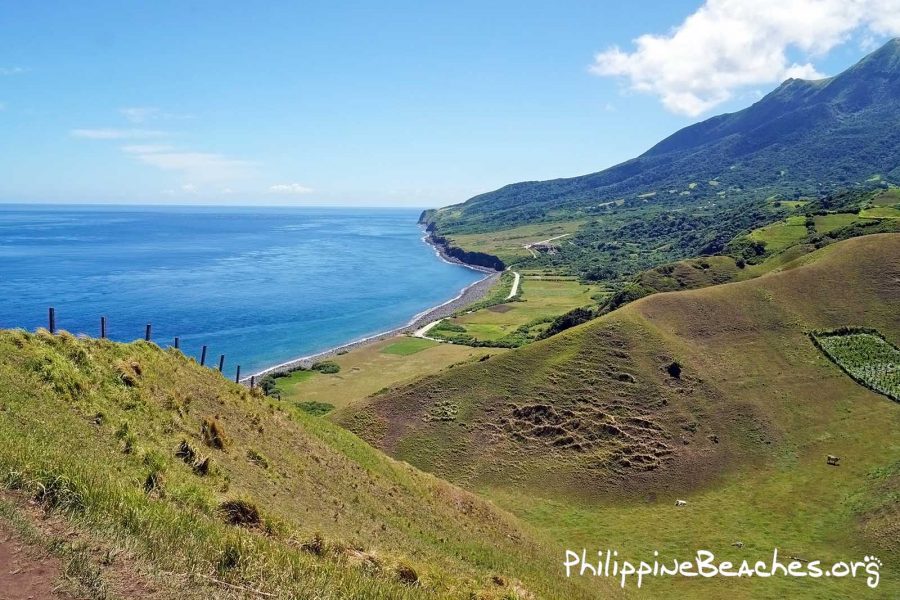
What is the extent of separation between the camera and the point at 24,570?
9.01 metres

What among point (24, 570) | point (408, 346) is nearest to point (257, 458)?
point (24, 570)

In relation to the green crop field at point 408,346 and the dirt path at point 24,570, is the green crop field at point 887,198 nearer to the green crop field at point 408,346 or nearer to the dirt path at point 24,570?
the green crop field at point 408,346

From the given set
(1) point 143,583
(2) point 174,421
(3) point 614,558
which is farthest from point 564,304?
(1) point 143,583

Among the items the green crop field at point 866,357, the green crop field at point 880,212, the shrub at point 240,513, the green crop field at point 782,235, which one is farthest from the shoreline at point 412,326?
the green crop field at point 880,212

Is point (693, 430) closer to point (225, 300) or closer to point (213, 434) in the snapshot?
point (213, 434)

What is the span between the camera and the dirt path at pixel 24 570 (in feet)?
28.2

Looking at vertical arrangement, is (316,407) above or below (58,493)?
below

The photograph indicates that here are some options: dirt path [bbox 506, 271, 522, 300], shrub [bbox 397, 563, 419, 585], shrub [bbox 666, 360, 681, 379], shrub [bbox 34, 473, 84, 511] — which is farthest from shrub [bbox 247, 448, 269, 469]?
dirt path [bbox 506, 271, 522, 300]

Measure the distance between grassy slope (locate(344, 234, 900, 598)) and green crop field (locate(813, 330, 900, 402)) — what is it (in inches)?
49.9

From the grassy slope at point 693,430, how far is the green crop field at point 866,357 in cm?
127

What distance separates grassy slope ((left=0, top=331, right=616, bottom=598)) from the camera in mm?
11383

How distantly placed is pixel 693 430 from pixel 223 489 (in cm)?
4355

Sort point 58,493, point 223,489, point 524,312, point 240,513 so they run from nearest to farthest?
point 58,493
point 240,513
point 223,489
point 524,312

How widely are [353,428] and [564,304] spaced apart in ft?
293
